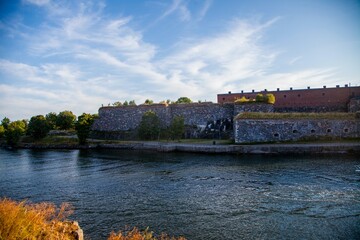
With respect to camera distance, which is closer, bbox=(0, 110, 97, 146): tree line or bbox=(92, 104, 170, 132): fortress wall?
bbox=(0, 110, 97, 146): tree line

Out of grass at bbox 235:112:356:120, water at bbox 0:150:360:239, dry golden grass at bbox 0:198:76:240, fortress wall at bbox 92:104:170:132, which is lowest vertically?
water at bbox 0:150:360:239

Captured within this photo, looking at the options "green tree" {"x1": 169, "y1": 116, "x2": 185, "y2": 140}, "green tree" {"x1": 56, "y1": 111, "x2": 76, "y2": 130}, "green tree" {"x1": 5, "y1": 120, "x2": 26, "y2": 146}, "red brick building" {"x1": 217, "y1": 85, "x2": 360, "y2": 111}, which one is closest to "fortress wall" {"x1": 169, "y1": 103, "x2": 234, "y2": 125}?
"green tree" {"x1": 169, "y1": 116, "x2": 185, "y2": 140}

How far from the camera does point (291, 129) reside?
3250cm

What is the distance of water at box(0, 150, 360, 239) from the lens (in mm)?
10641

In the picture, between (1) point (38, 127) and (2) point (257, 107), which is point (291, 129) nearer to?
(2) point (257, 107)

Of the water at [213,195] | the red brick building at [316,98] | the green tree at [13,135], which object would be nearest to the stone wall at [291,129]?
the water at [213,195]

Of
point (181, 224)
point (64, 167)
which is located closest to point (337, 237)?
point (181, 224)

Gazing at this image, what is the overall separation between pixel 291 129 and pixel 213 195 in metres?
21.5

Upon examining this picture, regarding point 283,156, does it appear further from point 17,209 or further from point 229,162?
point 17,209

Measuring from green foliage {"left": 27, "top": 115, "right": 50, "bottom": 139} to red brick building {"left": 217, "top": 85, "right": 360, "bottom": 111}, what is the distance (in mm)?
45350

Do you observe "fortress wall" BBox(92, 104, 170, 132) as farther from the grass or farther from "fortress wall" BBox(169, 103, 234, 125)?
the grass

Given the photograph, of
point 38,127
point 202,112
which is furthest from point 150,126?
point 38,127

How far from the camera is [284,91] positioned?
44.6 m

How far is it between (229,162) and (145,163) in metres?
8.47
